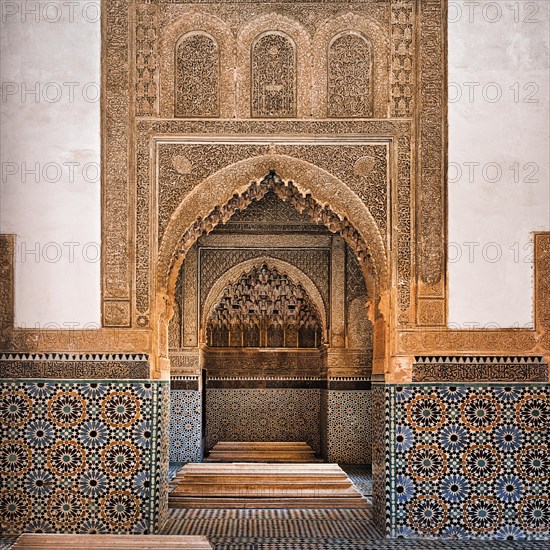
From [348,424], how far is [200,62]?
492cm

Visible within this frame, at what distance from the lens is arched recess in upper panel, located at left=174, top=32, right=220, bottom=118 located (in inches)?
201

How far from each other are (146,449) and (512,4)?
3.60 metres

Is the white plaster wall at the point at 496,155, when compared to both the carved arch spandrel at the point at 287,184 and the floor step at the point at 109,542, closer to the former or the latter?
the carved arch spandrel at the point at 287,184

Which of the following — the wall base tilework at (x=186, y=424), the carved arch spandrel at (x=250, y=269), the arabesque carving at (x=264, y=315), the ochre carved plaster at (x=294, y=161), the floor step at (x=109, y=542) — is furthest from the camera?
the arabesque carving at (x=264, y=315)

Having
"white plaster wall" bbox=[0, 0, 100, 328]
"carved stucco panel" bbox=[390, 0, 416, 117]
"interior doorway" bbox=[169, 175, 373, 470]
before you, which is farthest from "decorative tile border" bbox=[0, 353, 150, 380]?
"interior doorway" bbox=[169, 175, 373, 470]

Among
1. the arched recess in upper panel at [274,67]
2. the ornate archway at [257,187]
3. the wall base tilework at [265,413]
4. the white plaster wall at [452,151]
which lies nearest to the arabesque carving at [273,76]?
the arched recess in upper panel at [274,67]

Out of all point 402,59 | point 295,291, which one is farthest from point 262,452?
point 402,59

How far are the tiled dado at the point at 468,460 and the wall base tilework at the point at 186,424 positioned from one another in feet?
13.4

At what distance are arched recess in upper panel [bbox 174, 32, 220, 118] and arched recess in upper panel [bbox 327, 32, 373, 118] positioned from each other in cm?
73

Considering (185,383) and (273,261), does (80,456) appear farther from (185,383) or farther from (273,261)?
(273,261)

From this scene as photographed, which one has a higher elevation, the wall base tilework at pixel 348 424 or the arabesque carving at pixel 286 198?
the arabesque carving at pixel 286 198

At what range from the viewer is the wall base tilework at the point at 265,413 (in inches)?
379

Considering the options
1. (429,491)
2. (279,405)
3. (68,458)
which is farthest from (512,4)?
(279,405)

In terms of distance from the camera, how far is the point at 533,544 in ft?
15.6
